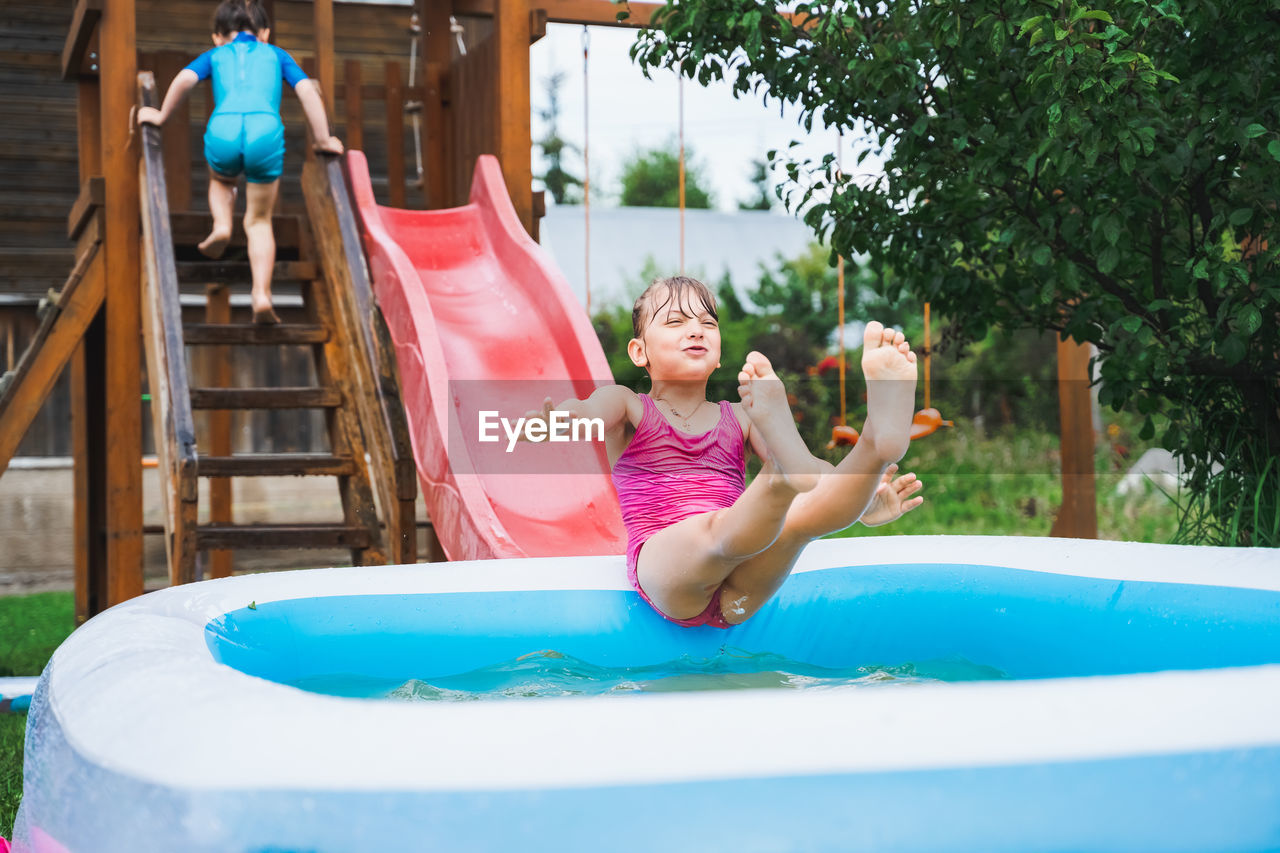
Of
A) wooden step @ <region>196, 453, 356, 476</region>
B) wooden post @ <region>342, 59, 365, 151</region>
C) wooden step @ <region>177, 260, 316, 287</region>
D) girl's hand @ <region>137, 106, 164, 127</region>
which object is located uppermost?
wooden post @ <region>342, 59, 365, 151</region>

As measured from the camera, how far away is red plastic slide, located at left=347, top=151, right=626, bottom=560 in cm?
403

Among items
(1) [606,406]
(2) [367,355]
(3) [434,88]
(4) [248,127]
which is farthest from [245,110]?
(1) [606,406]

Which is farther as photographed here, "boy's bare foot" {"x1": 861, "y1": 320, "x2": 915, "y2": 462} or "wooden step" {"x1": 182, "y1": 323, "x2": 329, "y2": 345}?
"wooden step" {"x1": 182, "y1": 323, "x2": 329, "y2": 345}

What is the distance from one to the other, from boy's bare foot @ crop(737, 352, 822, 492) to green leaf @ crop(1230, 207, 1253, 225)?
215 cm

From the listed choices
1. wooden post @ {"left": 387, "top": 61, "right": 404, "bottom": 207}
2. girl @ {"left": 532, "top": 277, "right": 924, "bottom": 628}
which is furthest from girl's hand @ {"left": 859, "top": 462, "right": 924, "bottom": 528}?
wooden post @ {"left": 387, "top": 61, "right": 404, "bottom": 207}

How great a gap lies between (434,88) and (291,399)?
110 inches

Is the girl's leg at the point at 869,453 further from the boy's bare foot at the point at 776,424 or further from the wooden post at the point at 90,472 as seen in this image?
the wooden post at the point at 90,472

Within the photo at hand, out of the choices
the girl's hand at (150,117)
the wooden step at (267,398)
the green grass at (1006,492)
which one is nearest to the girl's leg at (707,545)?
the wooden step at (267,398)

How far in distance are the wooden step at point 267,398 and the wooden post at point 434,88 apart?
2.47m

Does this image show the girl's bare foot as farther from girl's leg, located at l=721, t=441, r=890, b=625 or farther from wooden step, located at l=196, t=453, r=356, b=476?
girl's leg, located at l=721, t=441, r=890, b=625

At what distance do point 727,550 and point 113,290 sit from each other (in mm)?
3701

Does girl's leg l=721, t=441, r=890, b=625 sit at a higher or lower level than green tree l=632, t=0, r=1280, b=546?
lower

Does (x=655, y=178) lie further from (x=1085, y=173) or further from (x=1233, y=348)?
(x=1233, y=348)

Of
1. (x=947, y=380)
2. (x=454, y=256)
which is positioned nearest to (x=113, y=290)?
(x=454, y=256)
